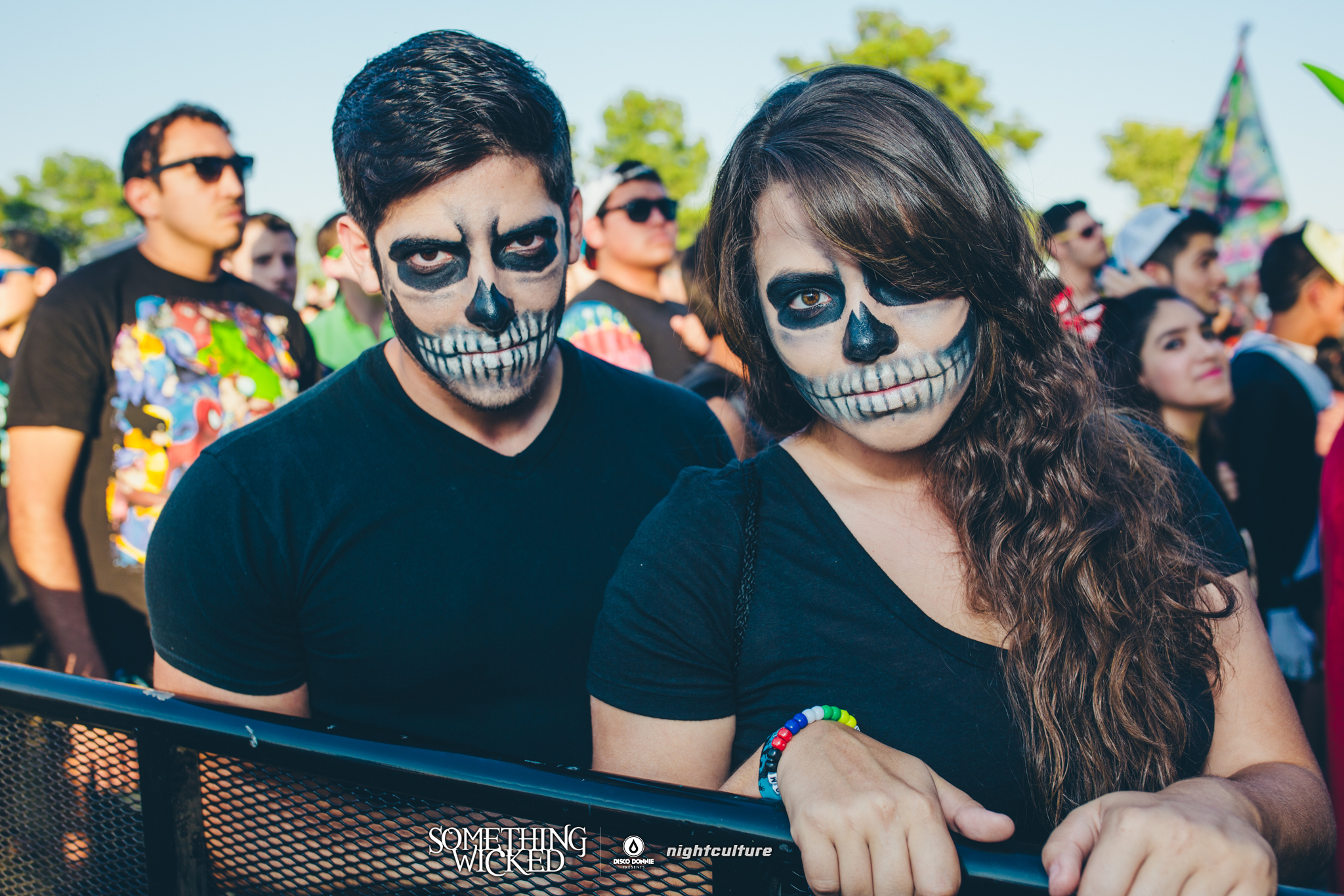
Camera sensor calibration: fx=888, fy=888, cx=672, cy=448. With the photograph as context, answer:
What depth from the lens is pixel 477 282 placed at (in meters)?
1.72

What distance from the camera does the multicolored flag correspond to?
825cm

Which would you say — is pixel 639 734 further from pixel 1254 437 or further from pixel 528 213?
pixel 1254 437

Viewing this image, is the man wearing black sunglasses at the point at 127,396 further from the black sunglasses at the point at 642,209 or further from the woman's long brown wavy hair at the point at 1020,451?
the woman's long brown wavy hair at the point at 1020,451

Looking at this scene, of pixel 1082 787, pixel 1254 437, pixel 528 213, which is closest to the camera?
pixel 1082 787

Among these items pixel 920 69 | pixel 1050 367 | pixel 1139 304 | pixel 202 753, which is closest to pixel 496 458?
pixel 202 753

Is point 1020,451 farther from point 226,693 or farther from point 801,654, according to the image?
point 226,693

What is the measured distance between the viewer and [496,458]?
5.89 ft

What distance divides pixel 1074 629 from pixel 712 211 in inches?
35.7

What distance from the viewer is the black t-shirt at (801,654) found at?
1.26m

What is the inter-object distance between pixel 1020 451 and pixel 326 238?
554cm

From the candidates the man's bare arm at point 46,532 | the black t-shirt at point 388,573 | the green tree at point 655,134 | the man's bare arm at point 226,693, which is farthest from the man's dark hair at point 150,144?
the green tree at point 655,134

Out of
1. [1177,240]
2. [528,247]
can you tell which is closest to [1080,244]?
[1177,240]

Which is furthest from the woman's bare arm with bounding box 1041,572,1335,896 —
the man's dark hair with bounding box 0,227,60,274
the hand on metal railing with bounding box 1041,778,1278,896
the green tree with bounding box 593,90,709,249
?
the green tree with bounding box 593,90,709,249

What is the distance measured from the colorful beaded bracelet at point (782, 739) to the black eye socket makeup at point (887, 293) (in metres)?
0.63
